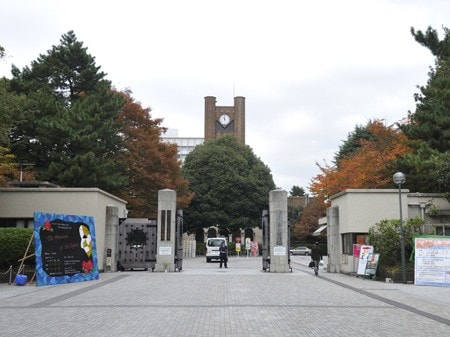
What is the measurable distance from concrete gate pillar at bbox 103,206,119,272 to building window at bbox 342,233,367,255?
38.1 ft

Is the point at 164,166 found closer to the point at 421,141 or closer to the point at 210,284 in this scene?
the point at 421,141

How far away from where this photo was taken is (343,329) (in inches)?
364

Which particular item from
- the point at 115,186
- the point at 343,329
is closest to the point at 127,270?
the point at 115,186

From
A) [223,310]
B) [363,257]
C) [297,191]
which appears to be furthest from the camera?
[297,191]

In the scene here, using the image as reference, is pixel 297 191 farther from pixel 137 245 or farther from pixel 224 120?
pixel 137 245

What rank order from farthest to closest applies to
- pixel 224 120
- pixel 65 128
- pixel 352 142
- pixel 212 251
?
1. pixel 224 120
2. pixel 352 142
3. pixel 212 251
4. pixel 65 128

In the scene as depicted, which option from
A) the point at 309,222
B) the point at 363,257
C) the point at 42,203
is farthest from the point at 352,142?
the point at 42,203

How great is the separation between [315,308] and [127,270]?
17.9 m

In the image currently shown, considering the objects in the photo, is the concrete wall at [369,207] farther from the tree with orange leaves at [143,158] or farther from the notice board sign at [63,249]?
the tree with orange leaves at [143,158]

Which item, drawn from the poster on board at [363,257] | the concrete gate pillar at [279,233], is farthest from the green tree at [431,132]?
the concrete gate pillar at [279,233]

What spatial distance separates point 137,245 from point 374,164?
1688cm

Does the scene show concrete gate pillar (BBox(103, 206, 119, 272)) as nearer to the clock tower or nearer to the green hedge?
the green hedge

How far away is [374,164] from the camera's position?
35125 millimetres

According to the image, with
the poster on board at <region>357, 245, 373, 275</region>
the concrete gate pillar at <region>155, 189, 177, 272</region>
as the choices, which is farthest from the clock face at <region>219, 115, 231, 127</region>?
the poster on board at <region>357, 245, 373, 275</region>
